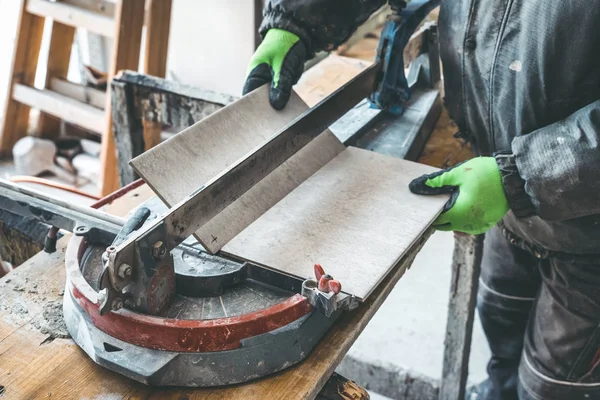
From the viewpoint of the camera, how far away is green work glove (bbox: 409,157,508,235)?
51.3 inches

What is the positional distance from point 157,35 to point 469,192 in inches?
84.9

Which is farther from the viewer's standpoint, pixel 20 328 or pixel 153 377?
pixel 20 328

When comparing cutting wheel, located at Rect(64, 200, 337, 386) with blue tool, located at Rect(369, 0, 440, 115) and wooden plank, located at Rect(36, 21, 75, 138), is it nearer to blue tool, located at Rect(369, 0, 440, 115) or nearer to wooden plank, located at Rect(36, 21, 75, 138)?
blue tool, located at Rect(369, 0, 440, 115)

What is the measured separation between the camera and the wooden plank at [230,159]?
1.16 meters

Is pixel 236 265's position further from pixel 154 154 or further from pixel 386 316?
pixel 386 316

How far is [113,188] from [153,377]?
232 centimetres

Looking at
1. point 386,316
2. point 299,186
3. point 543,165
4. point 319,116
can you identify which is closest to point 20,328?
point 299,186

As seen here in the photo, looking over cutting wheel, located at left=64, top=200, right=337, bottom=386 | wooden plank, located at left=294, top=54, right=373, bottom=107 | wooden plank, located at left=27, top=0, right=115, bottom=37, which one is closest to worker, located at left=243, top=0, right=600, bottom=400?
cutting wheel, located at left=64, top=200, right=337, bottom=386

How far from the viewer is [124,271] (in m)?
0.93

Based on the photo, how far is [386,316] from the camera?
9.25ft

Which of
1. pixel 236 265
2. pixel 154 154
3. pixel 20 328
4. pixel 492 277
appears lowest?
pixel 492 277

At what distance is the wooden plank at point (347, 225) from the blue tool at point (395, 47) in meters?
0.33

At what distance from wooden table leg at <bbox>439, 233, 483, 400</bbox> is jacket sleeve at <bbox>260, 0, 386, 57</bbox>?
A: 0.64 metres

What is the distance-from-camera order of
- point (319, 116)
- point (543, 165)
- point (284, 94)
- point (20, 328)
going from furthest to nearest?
1. point (284, 94)
2. point (319, 116)
3. point (543, 165)
4. point (20, 328)
